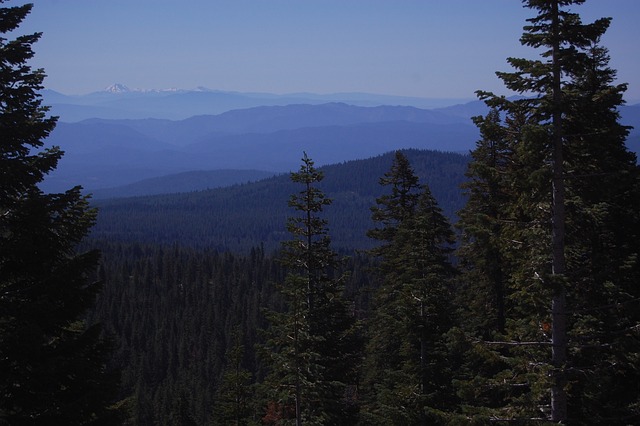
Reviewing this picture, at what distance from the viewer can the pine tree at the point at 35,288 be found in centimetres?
886

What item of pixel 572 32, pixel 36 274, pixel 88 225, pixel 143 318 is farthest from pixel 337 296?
pixel 143 318

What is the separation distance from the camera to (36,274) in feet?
31.5

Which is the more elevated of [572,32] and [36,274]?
[572,32]

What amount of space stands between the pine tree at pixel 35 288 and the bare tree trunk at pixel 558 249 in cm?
782

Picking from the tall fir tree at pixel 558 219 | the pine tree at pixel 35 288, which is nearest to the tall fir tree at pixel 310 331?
the pine tree at pixel 35 288

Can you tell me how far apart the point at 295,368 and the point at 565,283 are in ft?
29.5

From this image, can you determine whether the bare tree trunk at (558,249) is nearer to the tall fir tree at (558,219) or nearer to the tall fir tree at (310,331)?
the tall fir tree at (558,219)

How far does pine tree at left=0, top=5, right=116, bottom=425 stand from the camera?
8.86m

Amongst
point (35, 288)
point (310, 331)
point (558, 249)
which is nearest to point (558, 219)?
→ point (558, 249)

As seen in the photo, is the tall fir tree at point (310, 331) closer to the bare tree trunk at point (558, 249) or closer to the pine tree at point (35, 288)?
the pine tree at point (35, 288)

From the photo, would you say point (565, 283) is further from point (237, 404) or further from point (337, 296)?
point (237, 404)

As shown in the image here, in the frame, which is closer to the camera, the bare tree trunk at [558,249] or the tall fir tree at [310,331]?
the bare tree trunk at [558,249]

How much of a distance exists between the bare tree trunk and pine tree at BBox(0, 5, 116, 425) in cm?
782

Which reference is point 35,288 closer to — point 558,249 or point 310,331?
point 558,249
